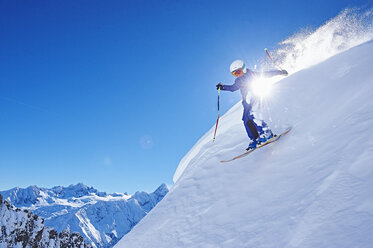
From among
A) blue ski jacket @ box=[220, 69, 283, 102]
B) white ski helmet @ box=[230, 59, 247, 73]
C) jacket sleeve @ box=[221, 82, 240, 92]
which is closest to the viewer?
white ski helmet @ box=[230, 59, 247, 73]

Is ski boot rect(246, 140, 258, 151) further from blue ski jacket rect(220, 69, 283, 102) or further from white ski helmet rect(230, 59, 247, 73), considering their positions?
white ski helmet rect(230, 59, 247, 73)

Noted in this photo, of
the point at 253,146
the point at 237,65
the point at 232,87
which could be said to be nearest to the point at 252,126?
the point at 253,146

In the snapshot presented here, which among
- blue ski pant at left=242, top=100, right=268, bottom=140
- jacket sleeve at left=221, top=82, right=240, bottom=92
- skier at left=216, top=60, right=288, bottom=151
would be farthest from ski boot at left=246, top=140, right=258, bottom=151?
jacket sleeve at left=221, top=82, right=240, bottom=92

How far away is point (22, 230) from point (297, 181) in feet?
297

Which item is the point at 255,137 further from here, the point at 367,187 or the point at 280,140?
the point at 367,187

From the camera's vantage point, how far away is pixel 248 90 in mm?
7312

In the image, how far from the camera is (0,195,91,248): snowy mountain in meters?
63.9

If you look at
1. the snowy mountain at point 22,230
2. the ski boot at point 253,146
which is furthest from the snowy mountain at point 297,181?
the snowy mountain at point 22,230

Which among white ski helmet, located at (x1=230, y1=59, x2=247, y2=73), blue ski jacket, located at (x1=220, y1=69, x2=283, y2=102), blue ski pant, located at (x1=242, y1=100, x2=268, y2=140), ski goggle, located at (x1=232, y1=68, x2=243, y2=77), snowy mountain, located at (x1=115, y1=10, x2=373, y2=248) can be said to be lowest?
snowy mountain, located at (x1=115, y1=10, x2=373, y2=248)

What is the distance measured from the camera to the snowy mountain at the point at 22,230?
63928 mm

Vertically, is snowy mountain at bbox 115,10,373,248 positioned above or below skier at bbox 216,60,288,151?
below

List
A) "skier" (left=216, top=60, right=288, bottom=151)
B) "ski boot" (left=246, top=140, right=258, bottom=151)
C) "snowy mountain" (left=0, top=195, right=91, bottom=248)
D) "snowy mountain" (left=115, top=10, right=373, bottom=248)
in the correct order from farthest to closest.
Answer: "snowy mountain" (left=0, top=195, right=91, bottom=248), "skier" (left=216, top=60, right=288, bottom=151), "ski boot" (left=246, top=140, right=258, bottom=151), "snowy mountain" (left=115, top=10, right=373, bottom=248)

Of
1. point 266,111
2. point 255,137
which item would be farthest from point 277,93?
point 255,137

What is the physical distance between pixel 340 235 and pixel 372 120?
2.43m
